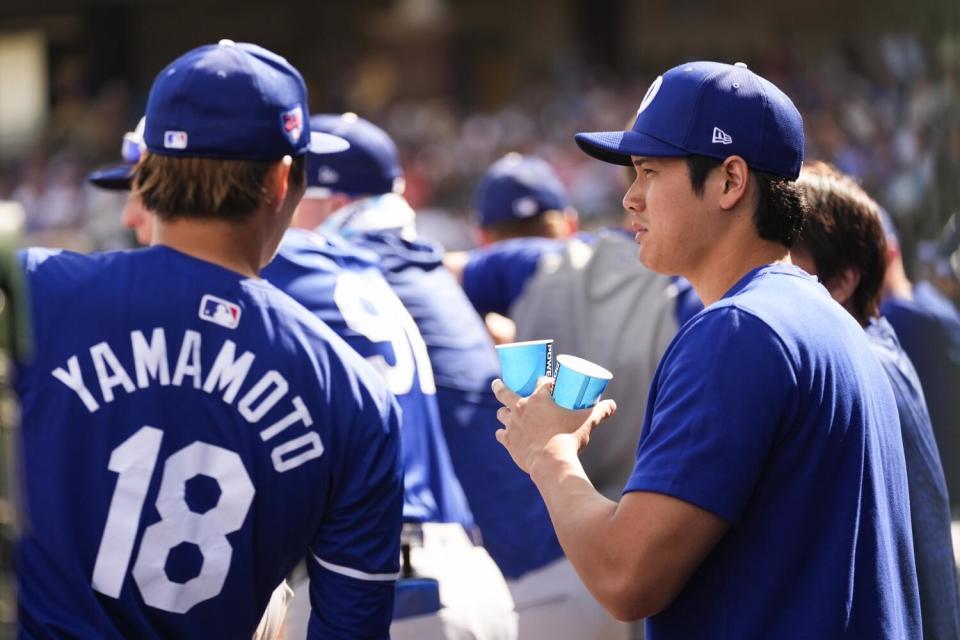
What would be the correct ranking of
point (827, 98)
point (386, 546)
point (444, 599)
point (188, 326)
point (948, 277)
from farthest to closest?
point (827, 98), point (948, 277), point (444, 599), point (386, 546), point (188, 326)

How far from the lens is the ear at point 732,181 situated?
2203 mm

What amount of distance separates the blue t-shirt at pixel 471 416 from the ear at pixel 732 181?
156cm

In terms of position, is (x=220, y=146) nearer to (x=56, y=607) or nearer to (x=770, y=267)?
(x=56, y=607)

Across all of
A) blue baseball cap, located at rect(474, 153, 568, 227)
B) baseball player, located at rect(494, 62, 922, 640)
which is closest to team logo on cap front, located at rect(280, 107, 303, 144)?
baseball player, located at rect(494, 62, 922, 640)

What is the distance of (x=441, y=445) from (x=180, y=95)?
4.38 ft

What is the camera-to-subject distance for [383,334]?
10.1 ft

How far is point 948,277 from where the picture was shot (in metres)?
4.12

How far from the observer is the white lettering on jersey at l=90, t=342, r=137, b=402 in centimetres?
206

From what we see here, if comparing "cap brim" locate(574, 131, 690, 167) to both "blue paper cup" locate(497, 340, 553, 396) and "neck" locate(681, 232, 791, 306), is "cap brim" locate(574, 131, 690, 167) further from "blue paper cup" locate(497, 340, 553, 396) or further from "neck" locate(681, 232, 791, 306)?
"blue paper cup" locate(497, 340, 553, 396)

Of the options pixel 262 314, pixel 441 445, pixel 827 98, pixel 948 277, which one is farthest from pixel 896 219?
pixel 827 98

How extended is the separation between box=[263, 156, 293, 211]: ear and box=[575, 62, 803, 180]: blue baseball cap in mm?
619

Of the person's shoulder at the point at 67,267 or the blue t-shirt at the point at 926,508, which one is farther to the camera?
the blue t-shirt at the point at 926,508

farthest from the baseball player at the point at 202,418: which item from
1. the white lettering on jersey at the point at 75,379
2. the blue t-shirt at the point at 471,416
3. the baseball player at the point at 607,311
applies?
the baseball player at the point at 607,311

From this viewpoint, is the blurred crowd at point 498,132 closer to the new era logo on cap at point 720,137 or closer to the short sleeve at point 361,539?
the new era logo on cap at point 720,137
